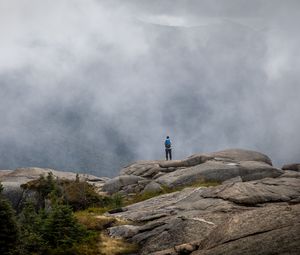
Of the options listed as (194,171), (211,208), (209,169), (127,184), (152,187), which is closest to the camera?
(211,208)

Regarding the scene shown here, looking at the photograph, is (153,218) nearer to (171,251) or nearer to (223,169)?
(171,251)

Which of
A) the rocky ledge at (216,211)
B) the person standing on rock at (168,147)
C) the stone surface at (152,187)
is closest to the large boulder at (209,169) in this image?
the rocky ledge at (216,211)

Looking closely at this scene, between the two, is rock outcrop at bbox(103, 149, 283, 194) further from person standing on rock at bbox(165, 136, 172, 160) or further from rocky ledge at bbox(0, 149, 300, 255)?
person standing on rock at bbox(165, 136, 172, 160)

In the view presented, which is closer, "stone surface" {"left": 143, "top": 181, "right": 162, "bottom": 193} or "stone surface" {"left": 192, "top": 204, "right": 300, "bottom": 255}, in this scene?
"stone surface" {"left": 192, "top": 204, "right": 300, "bottom": 255}

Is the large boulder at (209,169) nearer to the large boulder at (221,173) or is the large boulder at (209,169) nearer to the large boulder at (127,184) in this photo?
the large boulder at (221,173)

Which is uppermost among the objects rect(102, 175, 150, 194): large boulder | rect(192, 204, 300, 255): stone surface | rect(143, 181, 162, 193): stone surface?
rect(102, 175, 150, 194): large boulder

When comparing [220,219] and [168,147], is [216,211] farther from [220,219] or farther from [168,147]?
[168,147]

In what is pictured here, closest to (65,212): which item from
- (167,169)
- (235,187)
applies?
(235,187)

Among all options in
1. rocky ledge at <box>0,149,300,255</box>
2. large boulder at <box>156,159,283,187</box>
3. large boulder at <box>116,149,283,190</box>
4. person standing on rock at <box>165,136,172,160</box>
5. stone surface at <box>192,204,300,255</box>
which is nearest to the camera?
stone surface at <box>192,204,300,255</box>

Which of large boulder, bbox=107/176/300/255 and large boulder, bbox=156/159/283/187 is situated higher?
large boulder, bbox=156/159/283/187

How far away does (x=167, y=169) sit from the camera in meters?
56.1

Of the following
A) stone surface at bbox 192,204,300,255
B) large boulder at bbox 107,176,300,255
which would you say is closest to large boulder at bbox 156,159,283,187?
large boulder at bbox 107,176,300,255

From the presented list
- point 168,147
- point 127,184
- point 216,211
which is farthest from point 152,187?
point 216,211

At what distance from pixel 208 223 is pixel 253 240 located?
8.84 meters
